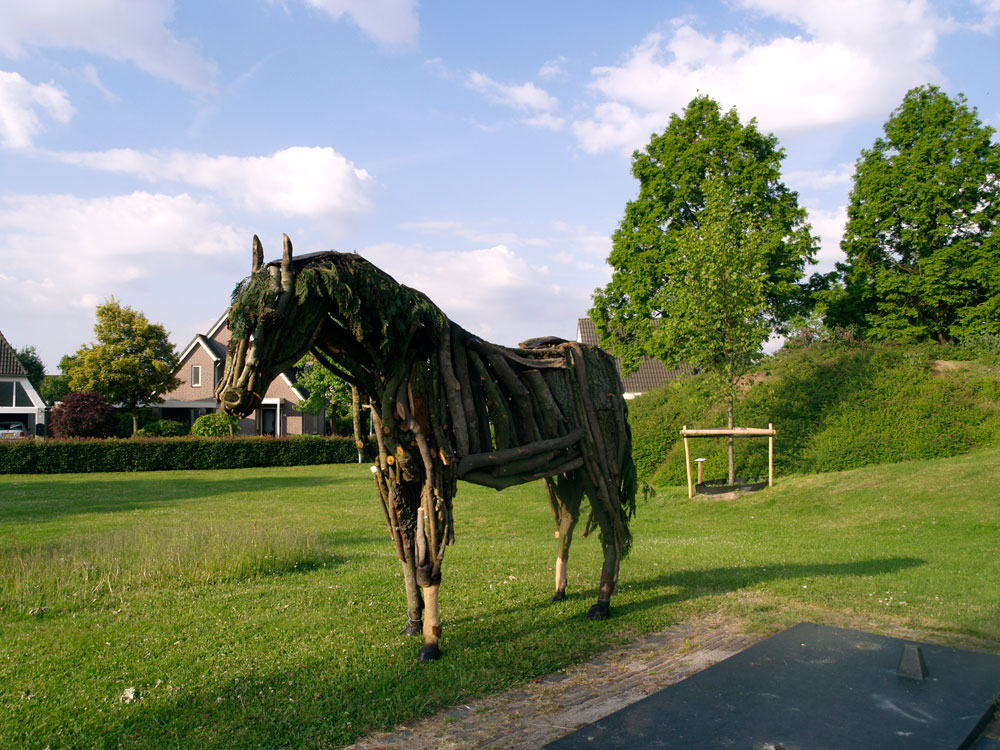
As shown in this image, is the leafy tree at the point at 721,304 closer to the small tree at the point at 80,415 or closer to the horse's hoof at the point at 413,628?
the horse's hoof at the point at 413,628

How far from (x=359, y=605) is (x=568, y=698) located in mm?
3089

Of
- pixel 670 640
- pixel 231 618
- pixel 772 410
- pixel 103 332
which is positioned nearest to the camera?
pixel 670 640

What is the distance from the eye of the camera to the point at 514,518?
639 inches

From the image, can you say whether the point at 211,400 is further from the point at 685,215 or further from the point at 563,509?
the point at 563,509

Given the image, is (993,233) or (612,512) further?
(993,233)

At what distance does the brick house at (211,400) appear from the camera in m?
43.4

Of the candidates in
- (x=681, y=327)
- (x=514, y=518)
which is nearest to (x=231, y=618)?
(x=514, y=518)

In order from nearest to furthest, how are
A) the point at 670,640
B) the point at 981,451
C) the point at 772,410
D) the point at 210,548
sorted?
the point at 670,640 → the point at 210,548 → the point at 981,451 → the point at 772,410

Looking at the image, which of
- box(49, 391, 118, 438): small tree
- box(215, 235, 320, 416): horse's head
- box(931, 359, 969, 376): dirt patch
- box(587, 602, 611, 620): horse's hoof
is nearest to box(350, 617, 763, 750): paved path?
box(587, 602, 611, 620): horse's hoof

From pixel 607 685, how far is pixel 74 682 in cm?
376

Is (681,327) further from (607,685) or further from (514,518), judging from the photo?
(607,685)

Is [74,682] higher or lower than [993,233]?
lower

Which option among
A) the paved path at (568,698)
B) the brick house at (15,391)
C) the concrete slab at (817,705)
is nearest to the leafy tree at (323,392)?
the brick house at (15,391)

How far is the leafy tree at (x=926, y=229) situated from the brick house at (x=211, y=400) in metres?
30.7
